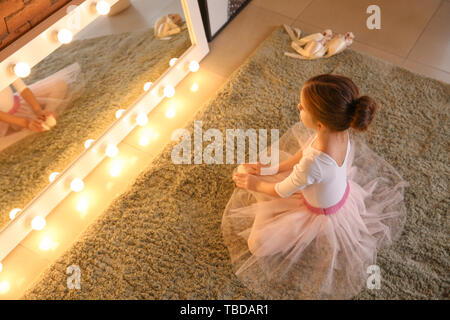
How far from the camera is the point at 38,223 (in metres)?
1.44

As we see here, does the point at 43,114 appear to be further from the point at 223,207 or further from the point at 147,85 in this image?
the point at 223,207

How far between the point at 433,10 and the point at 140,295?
2006mm

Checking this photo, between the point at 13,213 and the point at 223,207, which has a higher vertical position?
the point at 13,213

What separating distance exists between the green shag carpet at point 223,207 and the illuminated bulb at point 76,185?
0.16 metres

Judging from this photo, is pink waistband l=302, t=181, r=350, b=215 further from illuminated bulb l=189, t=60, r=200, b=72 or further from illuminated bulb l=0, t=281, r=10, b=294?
illuminated bulb l=0, t=281, r=10, b=294

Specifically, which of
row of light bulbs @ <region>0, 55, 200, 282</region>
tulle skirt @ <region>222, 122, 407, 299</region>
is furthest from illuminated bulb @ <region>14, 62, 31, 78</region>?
tulle skirt @ <region>222, 122, 407, 299</region>

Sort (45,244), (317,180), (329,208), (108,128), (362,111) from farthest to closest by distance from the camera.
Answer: (108,128) < (45,244) < (329,208) < (317,180) < (362,111)

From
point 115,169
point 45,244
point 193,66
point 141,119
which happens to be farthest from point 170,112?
point 45,244

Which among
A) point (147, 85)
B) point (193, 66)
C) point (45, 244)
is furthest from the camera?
point (193, 66)

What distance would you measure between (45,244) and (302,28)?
5.22 ft

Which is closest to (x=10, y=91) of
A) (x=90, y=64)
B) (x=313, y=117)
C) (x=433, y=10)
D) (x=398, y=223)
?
(x=90, y=64)

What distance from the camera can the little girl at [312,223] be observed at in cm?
111

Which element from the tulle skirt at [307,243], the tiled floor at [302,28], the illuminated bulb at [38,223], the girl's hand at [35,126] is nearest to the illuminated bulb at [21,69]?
the girl's hand at [35,126]

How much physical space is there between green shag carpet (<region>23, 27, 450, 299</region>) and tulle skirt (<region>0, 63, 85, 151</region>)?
404mm
